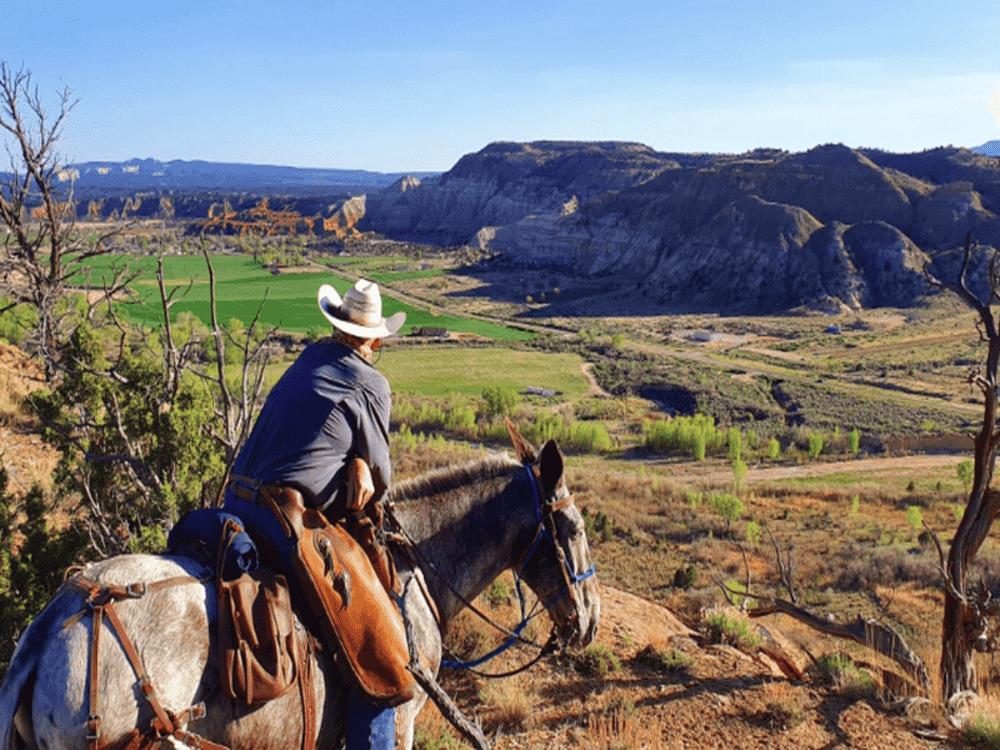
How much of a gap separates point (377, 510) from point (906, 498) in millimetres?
33316

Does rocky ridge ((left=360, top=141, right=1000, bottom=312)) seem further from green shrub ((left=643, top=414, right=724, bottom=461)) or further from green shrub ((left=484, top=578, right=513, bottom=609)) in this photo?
green shrub ((left=484, top=578, right=513, bottom=609))

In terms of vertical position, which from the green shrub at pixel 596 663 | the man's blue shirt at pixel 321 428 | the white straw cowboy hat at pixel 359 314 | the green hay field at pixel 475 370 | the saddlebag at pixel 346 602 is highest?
the white straw cowboy hat at pixel 359 314

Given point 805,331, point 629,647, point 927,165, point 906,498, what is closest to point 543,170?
point 927,165

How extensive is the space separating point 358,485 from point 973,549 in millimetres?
7618

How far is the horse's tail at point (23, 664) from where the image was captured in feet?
9.57

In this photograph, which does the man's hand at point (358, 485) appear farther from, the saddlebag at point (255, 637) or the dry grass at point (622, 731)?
the dry grass at point (622, 731)

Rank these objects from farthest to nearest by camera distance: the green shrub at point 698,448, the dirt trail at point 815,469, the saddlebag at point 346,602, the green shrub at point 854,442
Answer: the green shrub at point 854,442 → the green shrub at point 698,448 → the dirt trail at point 815,469 → the saddlebag at point 346,602

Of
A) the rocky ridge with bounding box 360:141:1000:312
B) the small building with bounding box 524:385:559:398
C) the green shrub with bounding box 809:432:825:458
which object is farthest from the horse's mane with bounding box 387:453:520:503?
the rocky ridge with bounding box 360:141:1000:312

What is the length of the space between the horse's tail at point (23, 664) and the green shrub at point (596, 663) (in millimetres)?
6234

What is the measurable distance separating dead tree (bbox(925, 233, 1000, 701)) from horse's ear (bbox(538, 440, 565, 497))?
5.82 metres

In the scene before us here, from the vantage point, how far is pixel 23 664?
2.97m

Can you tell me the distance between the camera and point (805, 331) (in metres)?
82.2

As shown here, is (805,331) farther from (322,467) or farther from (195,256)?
(195,256)

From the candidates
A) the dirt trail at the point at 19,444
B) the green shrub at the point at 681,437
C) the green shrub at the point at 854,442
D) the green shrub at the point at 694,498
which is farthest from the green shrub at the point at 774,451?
the dirt trail at the point at 19,444
